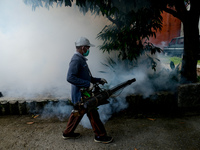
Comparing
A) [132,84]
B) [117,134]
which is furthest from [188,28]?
[117,134]

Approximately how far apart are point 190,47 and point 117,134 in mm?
3017

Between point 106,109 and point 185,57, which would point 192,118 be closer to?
point 185,57

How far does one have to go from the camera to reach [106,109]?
4191 mm

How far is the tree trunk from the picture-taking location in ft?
14.0

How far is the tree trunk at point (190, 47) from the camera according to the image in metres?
4.25

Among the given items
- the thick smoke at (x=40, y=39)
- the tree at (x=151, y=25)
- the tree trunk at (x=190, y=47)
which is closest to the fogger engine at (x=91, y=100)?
the tree at (x=151, y=25)

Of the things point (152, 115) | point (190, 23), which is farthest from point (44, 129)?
point (190, 23)

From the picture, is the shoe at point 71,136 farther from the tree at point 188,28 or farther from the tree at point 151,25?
the tree at point 188,28

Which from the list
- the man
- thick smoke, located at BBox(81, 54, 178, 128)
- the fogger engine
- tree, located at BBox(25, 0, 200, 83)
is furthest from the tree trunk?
the man

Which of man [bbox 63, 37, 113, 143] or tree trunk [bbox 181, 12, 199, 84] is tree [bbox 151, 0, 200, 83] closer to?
tree trunk [bbox 181, 12, 199, 84]

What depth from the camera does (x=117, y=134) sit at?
330cm

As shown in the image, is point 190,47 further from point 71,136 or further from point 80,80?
point 71,136

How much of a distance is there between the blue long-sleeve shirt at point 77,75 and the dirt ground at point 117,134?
3.01ft

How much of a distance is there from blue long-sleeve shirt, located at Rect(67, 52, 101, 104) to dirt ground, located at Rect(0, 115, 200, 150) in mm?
917
